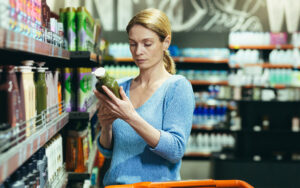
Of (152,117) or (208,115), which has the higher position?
(152,117)

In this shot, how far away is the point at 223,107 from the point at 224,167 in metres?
1.46

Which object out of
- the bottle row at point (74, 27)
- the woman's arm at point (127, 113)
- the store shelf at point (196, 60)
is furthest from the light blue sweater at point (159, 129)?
the store shelf at point (196, 60)

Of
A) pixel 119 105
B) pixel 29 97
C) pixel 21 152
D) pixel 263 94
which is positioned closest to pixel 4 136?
pixel 21 152

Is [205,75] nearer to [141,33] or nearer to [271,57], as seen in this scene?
[271,57]

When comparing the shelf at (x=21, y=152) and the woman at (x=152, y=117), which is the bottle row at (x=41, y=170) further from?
the woman at (x=152, y=117)

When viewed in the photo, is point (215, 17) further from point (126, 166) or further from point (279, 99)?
point (126, 166)

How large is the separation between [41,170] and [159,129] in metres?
0.61

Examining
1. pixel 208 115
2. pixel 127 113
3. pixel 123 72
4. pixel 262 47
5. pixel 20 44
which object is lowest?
pixel 208 115

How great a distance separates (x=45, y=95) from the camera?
1.73m

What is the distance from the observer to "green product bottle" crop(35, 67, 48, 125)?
1.63 meters

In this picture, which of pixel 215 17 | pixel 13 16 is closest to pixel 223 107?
pixel 215 17

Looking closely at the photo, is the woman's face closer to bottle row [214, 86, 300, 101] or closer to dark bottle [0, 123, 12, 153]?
dark bottle [0, 123, 12, 153]

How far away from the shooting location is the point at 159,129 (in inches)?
64.4

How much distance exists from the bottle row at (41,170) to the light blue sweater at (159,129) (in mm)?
340
